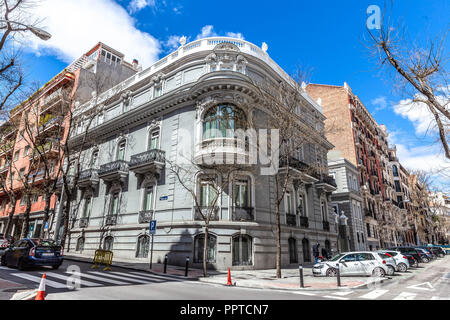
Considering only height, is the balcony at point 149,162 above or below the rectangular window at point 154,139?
below

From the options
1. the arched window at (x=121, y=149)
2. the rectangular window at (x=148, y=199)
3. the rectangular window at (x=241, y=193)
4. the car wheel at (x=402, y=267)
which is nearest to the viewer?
the car wheel at (x=402, y=267)

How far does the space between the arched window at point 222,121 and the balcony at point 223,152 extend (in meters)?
0.69

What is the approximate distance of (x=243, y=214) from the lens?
696 inches

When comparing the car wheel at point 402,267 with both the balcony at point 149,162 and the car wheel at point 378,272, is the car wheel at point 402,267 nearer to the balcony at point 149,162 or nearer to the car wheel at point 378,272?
the car wheel at point 378,272

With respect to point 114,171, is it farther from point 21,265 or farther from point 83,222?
point 21,265

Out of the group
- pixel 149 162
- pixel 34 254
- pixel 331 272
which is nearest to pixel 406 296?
pixel 331 272

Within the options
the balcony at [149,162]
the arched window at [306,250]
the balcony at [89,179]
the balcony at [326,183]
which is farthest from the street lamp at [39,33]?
the balcony at [326,183]

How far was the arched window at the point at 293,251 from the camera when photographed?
2068 centimetres

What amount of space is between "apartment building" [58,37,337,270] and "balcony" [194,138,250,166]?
0.24ft

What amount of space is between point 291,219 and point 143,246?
37.7 feet

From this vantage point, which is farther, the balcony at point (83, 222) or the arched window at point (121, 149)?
the arched window at point (121, 149)
